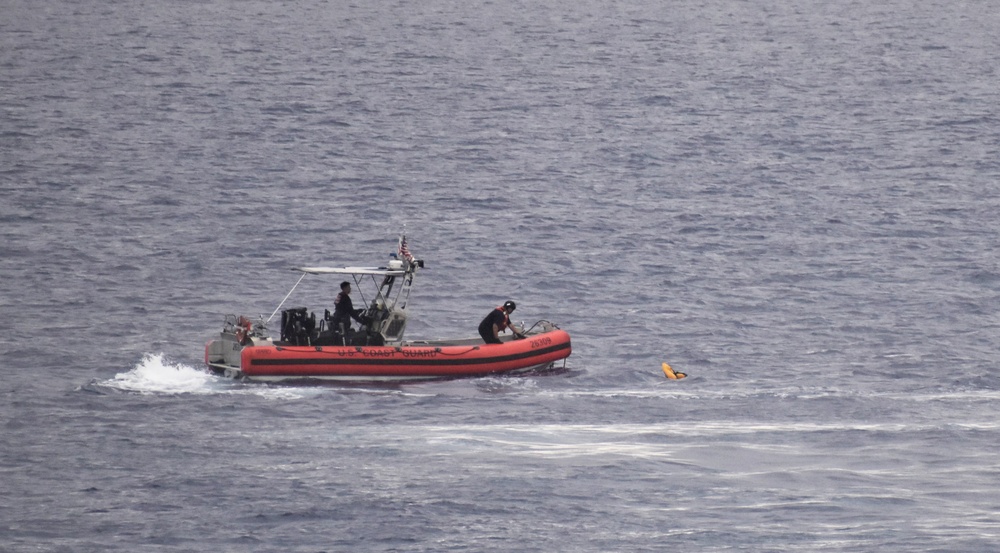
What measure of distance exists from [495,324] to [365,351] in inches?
101

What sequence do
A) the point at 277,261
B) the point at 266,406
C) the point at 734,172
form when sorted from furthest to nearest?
1. the point at 734,172
2. the point at 277,261
3. the point at 266,406

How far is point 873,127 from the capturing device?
64.8 meters

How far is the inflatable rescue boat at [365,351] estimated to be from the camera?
98.6ft

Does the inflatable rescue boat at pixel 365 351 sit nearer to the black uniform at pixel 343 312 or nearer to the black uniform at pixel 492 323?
the black uniform at pixel 343 312

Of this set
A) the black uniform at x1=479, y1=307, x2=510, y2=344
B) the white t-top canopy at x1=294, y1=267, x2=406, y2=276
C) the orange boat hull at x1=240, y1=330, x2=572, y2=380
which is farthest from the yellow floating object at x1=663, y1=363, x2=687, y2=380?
the white t-top canopy at x1=294, y1=267, x2=406, y2=276

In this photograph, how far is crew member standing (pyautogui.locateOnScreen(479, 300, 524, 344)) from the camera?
31.2m

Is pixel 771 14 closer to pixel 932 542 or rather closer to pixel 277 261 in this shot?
pixel 277 261

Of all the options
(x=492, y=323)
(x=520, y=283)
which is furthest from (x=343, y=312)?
(x=520, y=283)

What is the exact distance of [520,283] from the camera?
1604 inches

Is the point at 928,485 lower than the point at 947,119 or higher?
lower

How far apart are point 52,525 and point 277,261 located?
66.1ft

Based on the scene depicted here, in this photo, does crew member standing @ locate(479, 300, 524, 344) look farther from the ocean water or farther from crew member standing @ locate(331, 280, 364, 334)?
crew member standing @ locate(331, 280, 364, 334)

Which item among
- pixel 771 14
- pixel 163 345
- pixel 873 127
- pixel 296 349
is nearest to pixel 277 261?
pixel 163 345

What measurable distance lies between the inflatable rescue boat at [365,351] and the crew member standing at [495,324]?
0.20 meters
